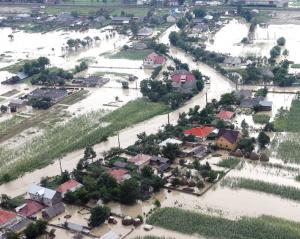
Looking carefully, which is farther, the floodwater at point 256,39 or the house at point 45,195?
the floodwater at point 256,39

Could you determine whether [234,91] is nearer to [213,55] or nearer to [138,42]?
[213,55]

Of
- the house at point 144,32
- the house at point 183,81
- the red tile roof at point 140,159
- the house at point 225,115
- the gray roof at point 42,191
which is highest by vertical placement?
the house at point 144,32

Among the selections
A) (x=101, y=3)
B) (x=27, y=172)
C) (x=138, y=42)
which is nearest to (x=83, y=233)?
(x=27, y=172)

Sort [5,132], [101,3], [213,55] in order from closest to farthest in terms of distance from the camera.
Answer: [5,132] < [213,55] < [101,3]

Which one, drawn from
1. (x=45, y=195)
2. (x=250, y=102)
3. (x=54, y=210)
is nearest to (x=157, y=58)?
(x=250, y=102)

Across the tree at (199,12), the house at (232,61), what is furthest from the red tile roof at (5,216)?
the tree at (199,12)

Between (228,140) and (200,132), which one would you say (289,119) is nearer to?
(228,140)

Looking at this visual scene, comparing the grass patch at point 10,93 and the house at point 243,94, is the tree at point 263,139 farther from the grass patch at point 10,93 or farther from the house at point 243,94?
the grass patch at point 10,93
